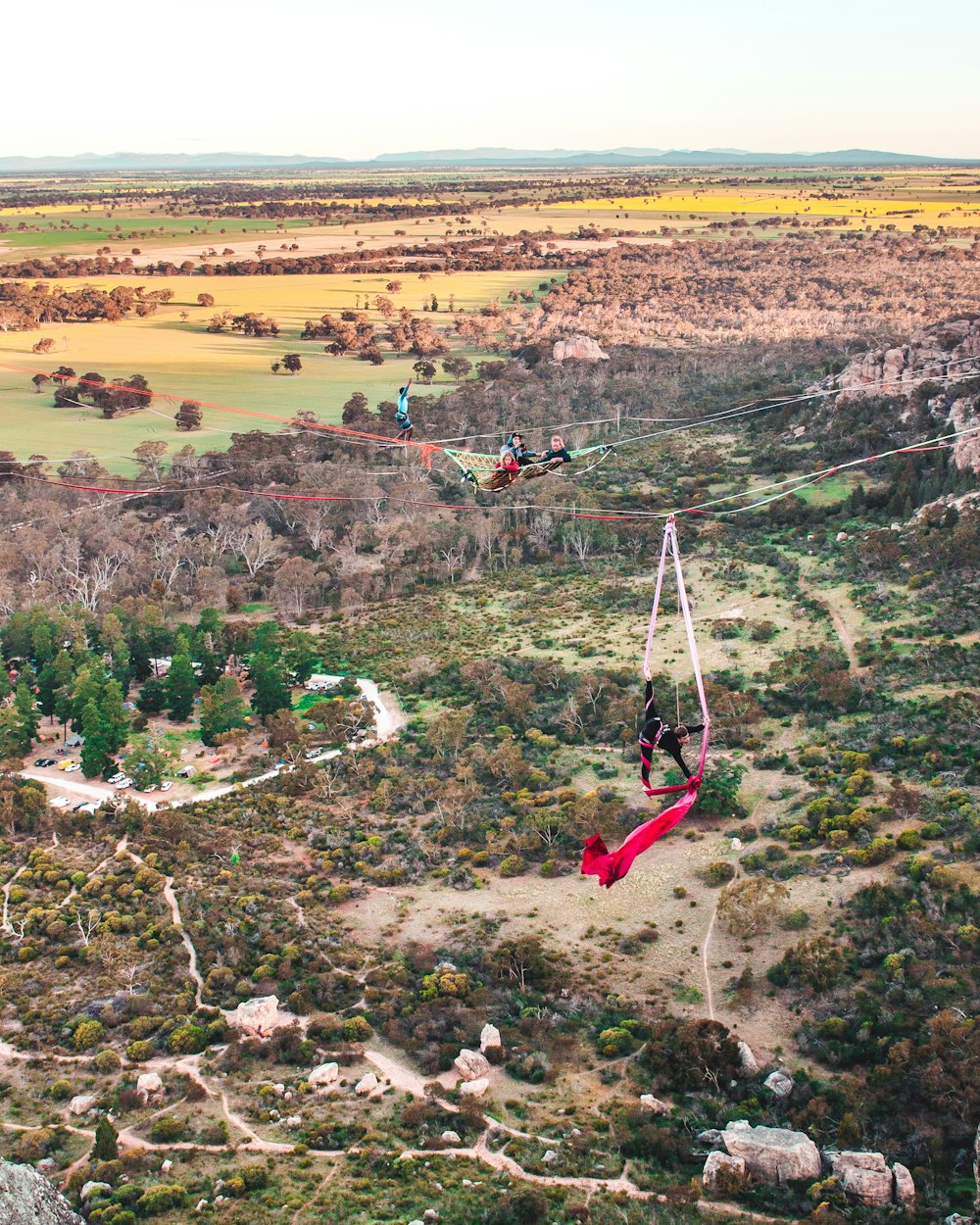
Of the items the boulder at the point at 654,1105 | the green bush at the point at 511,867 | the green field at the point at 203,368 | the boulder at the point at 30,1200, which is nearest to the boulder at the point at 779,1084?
the boulder at the point at 654,1105

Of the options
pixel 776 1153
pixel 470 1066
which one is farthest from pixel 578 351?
pixel 776 1153

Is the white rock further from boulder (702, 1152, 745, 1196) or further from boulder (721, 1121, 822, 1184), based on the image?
boulder (721, 1121, 822, 1184)

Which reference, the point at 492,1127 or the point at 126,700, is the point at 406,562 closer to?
the point at 126,700

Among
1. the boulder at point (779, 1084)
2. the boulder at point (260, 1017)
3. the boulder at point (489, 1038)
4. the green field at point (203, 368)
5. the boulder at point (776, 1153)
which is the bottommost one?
the boulder at point (260, 1017)

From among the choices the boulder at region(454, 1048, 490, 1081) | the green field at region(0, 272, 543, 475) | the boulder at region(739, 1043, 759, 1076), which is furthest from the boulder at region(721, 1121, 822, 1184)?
the green field at region(0, 272, 543, 475)

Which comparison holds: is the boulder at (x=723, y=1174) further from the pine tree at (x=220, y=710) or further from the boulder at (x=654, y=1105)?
the pine tree at (x=220, y=710)

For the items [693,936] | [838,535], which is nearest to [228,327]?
[838,535]
